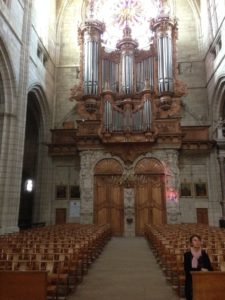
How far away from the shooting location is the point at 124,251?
10.6 metres

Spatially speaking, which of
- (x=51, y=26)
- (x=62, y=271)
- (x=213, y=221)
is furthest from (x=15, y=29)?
(x=213, y=221)

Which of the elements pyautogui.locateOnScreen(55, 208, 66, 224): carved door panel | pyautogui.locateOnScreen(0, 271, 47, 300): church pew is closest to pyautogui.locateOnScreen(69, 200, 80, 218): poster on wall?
pyautogui.locateOnScreen(55, 208, 66, 224): carved door panel

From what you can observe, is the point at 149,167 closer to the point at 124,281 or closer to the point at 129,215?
the point at 129,215

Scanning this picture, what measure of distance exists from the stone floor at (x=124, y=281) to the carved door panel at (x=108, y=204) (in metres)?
7.63

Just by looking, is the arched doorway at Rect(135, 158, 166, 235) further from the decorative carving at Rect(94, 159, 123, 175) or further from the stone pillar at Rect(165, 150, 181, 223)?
the decorative carving at Rect(94, 159, 123, 175)

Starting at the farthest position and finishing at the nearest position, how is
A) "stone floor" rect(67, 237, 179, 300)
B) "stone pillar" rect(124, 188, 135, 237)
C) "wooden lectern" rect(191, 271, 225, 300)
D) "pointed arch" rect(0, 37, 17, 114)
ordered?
"stone pillar" rect(124, 188, 135, 237) → "pointed arch" rect(0, 37, 17, 114) → "stone floor" rect(67, 237, 179, 300) → "wooden lectern" rect(191, 271, 225, 300)

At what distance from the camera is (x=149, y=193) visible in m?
17.4

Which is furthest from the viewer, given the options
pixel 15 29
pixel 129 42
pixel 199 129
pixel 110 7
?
pixel 110 7

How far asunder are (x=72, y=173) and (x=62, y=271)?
46.3 ft

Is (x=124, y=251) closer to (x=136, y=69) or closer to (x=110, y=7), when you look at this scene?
(x=136, y=69)

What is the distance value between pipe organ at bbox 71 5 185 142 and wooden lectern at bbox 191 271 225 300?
13332mm

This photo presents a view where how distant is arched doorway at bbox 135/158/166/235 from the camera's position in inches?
672

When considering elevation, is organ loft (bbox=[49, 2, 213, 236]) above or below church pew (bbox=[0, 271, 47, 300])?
above

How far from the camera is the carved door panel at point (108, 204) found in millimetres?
17203
